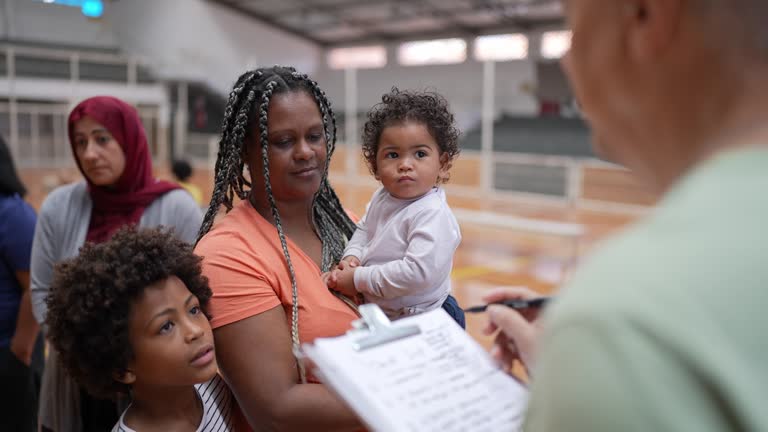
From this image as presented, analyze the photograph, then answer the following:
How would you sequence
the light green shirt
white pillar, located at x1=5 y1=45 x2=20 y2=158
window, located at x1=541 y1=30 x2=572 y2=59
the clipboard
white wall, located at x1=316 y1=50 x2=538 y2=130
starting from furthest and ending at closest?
window, located at x1=541 y1=30 x2=572 y2=59 < white wall, located at x1=316 y1=50 x2=538 y2=130 < white pillar, located at x1=5 y1=45 x2=20 y2=158 < the clipboard < the light green shirt

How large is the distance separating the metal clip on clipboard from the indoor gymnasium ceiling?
18.3m

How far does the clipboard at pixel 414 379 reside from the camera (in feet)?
2.49

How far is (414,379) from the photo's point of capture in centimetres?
81

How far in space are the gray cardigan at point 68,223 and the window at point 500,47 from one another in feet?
61.3

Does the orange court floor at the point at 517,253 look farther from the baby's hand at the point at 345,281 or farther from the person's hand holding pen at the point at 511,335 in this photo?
the person's hand holding pen at the point at 511,335

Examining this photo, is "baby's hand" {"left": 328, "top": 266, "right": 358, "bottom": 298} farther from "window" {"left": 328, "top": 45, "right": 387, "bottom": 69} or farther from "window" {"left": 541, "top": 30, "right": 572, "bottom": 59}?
"window" {"left": 328, "top": 45, "right": 387, "bottom": 69}

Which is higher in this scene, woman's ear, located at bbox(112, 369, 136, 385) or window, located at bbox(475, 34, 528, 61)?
window, located at bbox(475, 34, 528, 61)

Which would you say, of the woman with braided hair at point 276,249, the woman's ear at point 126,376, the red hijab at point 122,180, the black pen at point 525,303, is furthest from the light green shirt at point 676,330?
the red hijab at point 122,180

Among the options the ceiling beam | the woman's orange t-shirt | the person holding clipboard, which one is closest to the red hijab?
the woman's orange t-shirt

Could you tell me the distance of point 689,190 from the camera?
486 mm

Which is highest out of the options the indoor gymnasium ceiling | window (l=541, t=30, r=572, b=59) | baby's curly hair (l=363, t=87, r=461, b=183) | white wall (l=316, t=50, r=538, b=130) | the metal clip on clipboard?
the indoor gymnasium ceiling

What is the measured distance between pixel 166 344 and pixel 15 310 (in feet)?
4.63

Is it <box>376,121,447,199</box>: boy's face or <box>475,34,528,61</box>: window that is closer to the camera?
<box>376,121,447,199</box>: boy's face

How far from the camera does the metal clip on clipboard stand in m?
0.85
